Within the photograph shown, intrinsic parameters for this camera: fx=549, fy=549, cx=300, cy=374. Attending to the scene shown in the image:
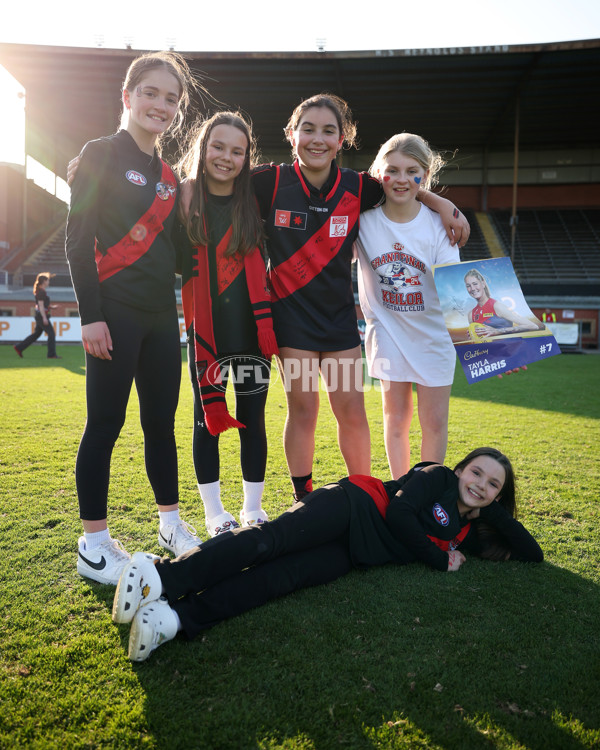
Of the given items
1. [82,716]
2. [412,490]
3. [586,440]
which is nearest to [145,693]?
[82,716]

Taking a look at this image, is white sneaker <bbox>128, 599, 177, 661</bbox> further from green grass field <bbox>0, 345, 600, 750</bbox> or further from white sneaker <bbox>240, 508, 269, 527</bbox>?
white sneaker <bbox>240, 508, 269, 527</bbox>

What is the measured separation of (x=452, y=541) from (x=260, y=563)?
0.88 metres

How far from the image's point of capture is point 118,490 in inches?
126

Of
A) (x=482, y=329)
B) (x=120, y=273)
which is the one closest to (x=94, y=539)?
(x=120, y=273)

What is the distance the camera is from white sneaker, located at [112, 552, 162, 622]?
1655 mm

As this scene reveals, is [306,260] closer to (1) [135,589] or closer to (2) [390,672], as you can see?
(1) [135,589]

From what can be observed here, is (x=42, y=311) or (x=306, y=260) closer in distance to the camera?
(x=306, y=260)

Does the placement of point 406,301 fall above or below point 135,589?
above

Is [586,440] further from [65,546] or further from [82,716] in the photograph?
[82,716]

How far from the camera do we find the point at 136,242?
214 cm

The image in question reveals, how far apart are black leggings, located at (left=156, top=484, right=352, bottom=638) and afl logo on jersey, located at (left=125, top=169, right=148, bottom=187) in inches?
54.4

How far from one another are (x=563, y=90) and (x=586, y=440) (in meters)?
17.6

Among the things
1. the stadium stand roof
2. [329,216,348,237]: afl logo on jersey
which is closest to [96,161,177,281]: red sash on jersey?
[329,216,348,237]: afl logo on jersey

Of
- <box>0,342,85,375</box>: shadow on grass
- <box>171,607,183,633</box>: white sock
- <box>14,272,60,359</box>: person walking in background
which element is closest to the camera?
<box>171,607,183,633</box>: white sock
